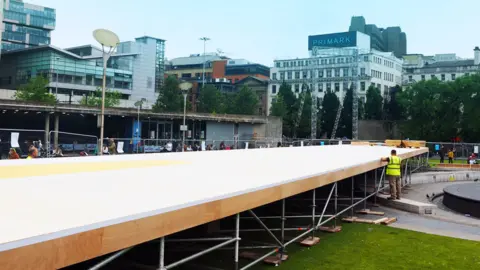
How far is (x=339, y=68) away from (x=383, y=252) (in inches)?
3850

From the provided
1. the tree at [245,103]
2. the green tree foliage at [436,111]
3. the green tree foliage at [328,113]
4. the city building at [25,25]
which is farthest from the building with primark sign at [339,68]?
the city building at [25,25]

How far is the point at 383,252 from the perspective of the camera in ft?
35.7

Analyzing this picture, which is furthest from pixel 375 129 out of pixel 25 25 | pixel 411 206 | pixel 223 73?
pixel 25 25

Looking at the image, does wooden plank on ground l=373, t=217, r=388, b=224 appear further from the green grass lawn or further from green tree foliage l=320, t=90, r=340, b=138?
green tree foliage l=320, t=90, r=340, b=138

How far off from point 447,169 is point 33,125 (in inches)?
1804

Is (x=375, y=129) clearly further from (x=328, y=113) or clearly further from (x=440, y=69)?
(x=440, y=69)

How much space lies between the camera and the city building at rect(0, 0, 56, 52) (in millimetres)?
114500

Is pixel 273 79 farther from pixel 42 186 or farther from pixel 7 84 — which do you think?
pixel 42 186

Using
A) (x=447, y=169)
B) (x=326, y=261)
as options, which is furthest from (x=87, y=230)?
(x=447, y=169)

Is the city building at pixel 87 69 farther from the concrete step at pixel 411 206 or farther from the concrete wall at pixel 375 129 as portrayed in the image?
the concrete step at pixel 411 206

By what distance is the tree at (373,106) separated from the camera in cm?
9250

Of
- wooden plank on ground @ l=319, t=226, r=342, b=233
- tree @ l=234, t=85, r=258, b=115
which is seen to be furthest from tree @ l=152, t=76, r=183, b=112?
wooden plank on ground @ l=319, t=226, r=342, b=233

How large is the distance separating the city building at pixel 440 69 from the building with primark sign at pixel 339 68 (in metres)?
2.80

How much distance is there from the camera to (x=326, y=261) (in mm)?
9797
